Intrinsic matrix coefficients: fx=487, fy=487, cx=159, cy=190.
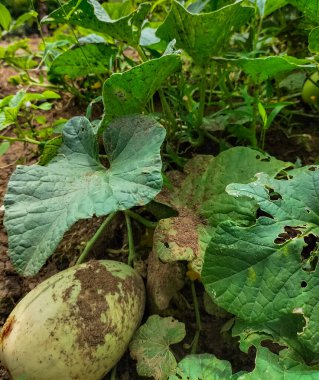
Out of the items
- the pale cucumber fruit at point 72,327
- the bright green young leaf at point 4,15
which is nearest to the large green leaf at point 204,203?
the pale cucumber fruit at point 72,327

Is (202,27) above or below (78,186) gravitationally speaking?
above

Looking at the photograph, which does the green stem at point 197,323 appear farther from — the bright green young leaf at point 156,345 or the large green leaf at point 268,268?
the large green leaf at point 268,268

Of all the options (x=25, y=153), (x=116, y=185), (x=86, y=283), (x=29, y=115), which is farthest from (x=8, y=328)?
(x=29, y=115)

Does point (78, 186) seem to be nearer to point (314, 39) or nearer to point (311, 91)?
point (314, 39)

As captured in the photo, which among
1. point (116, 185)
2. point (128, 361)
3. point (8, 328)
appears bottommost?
point (128, 361)

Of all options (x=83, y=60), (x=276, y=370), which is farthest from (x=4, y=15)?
(x=276, y=370)

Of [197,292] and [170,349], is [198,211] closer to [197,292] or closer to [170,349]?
[197,292]
